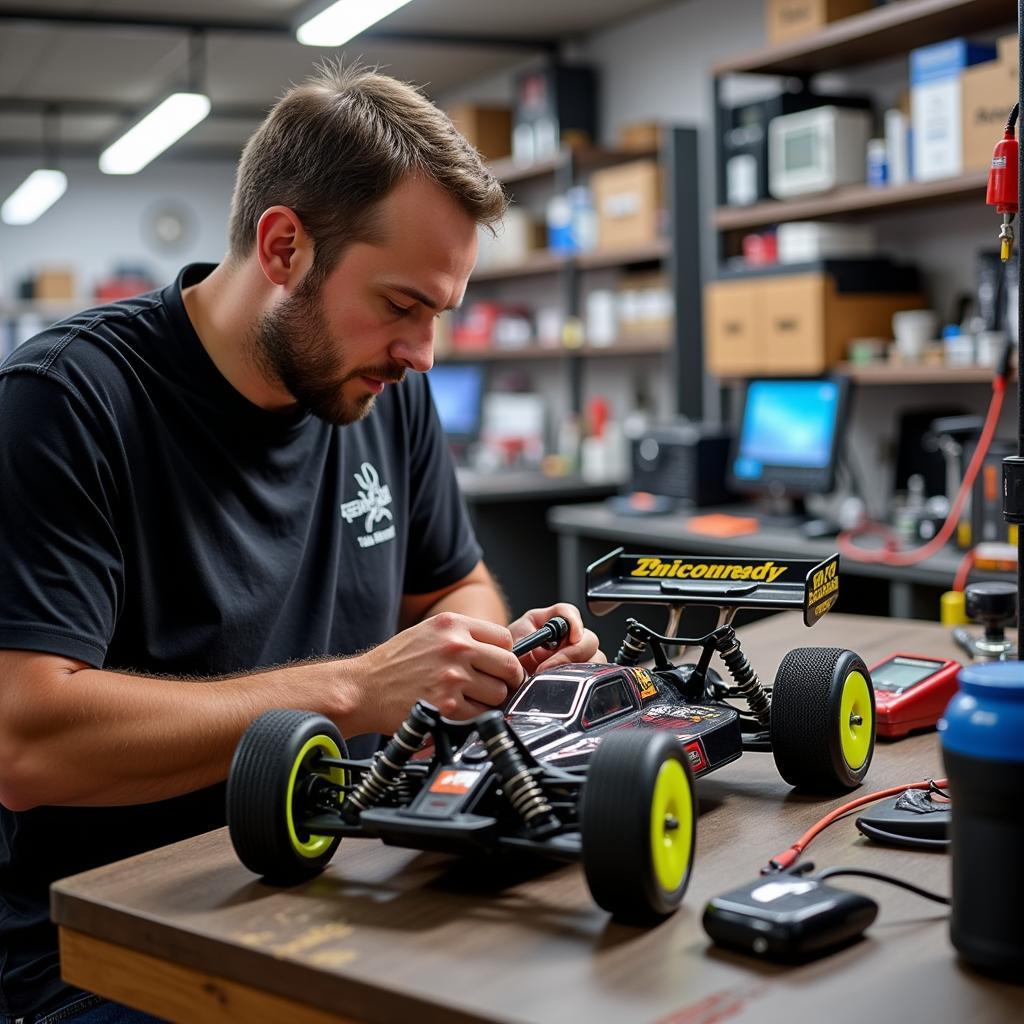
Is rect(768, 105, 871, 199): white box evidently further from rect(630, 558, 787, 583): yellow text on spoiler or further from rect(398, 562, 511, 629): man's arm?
rect(630, 558, 787, 583): yellow text on spoiler

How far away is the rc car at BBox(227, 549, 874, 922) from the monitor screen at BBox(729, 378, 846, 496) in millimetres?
2492

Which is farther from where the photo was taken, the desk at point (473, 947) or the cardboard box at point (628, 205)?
the cardboard box at point (628, 205)

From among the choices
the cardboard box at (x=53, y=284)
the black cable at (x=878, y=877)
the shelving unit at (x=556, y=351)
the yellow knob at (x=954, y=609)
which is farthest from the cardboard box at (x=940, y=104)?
the cardboard box at (x=53, y=284)

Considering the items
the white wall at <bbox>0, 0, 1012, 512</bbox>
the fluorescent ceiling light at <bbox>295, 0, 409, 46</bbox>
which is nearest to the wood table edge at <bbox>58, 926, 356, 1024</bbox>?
the white wall at <bbox>0, 0, 1012, 512</bbox>

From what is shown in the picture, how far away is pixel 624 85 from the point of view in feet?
19.3

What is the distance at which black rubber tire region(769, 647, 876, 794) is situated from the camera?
4.01ft

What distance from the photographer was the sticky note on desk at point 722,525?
371 centimetres

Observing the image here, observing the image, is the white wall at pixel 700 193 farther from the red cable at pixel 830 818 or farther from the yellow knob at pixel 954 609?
the red cable at pixel 830 818

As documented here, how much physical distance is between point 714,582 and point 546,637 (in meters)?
0.20

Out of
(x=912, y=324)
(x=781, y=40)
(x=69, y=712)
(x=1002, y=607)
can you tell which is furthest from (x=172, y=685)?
(x=781, y=40)

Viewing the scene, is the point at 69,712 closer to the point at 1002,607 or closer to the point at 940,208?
the point at 1002,607

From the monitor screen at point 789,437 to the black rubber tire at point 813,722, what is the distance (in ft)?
8.52

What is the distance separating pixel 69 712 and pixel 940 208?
3.50m

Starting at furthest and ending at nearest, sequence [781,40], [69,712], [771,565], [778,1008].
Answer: [781,40] → [771,565] → [69,712] → [778,1008]
